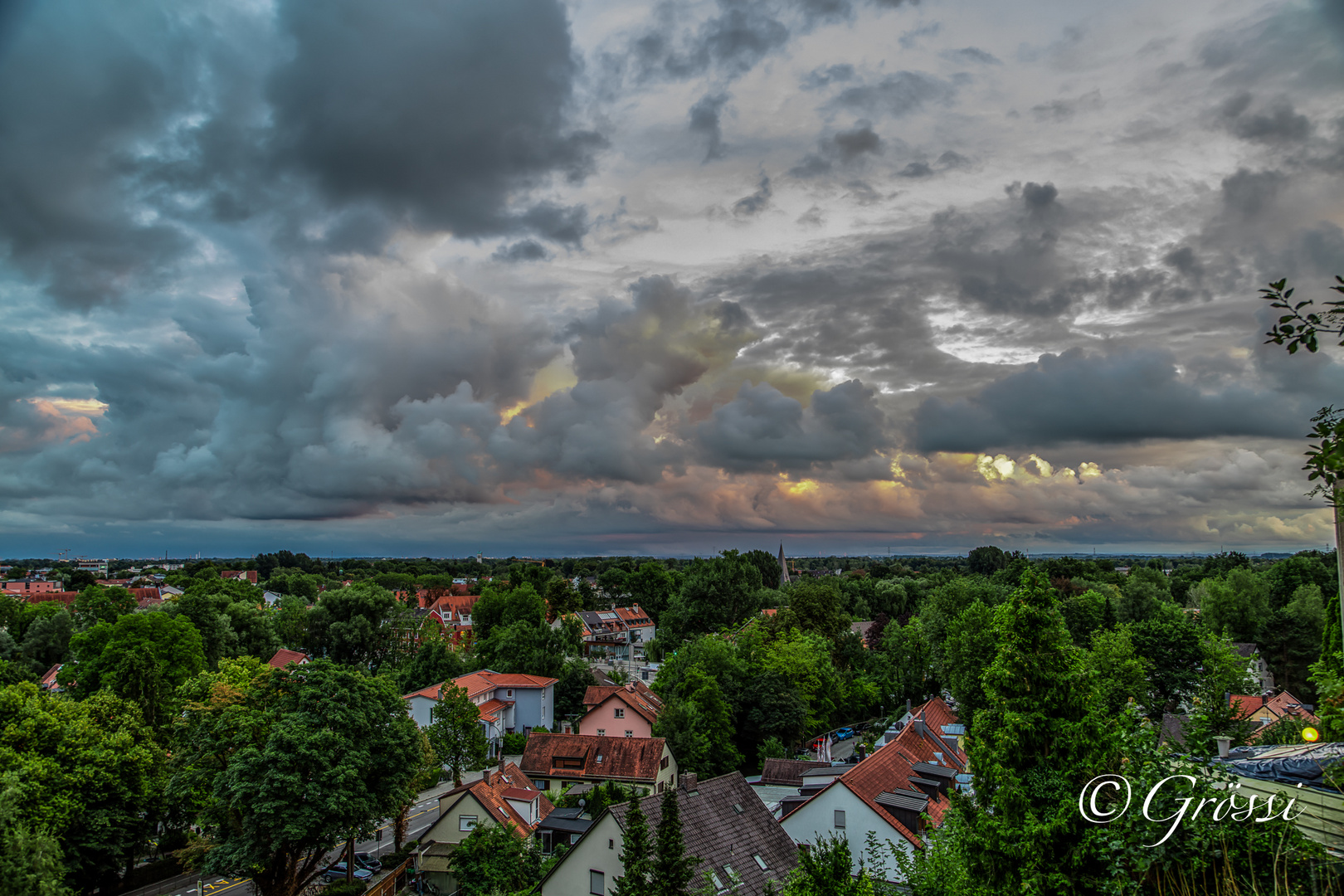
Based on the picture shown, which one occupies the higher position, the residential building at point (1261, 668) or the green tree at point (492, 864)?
the green tree at point (492, 864)

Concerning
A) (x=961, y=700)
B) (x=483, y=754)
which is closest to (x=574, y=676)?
(x=483, y=754)

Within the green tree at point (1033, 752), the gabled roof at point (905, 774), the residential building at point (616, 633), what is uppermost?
the green tree at point (1033, 752)

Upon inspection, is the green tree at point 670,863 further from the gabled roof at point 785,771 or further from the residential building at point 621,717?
the residential building at point 621,717

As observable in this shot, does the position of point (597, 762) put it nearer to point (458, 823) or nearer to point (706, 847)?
point (458, 823)

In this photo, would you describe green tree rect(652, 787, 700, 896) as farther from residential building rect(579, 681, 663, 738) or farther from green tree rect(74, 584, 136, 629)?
green tree rect(74, 584, 136, 629)

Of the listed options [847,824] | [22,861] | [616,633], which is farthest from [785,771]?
[616,633]

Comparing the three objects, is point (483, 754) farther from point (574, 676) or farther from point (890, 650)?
point (890, 650)

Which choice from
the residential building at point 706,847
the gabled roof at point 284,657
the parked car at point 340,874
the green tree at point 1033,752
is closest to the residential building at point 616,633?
the gabled roof at point 284,657
